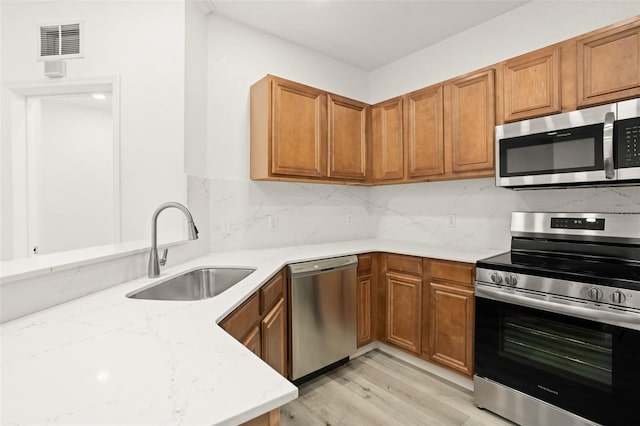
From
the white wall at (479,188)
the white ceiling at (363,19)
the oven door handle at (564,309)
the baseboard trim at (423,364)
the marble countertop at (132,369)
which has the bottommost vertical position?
the baseboard trim at (423,364)

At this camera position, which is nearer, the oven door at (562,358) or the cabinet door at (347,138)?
the oven door at (562,358)

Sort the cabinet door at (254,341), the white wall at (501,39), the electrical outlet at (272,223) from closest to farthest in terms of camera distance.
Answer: the cabinet door at (254,341), the white wall at (501,39), the electrical outlet at (272,223)

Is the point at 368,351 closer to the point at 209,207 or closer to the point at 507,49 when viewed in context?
the point at 209,207

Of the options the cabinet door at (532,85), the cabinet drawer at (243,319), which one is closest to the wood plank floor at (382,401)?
the cabinet drawer at (243,319)

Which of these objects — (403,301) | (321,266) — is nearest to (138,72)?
(321,266)

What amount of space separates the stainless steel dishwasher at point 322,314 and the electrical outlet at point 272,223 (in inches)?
26.8

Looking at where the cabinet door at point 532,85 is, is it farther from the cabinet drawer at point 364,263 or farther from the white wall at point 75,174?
the white wall at point 75,174

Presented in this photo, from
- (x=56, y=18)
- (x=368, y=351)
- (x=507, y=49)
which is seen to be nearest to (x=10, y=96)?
(x=56, y=18)

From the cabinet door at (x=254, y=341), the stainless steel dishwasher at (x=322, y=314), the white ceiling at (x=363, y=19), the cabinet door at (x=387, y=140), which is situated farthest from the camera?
the cabinet door at (x=387, y=140)

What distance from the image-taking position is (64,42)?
219 centimetres

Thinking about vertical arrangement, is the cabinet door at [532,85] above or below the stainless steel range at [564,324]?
above

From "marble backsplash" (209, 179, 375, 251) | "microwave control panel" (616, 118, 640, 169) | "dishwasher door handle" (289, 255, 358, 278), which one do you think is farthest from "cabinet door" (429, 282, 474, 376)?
"marble backsplash" (209, 179, 375, 251)

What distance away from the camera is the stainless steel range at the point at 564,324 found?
146 centimetres

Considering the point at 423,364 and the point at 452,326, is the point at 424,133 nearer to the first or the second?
the point at 452,326
